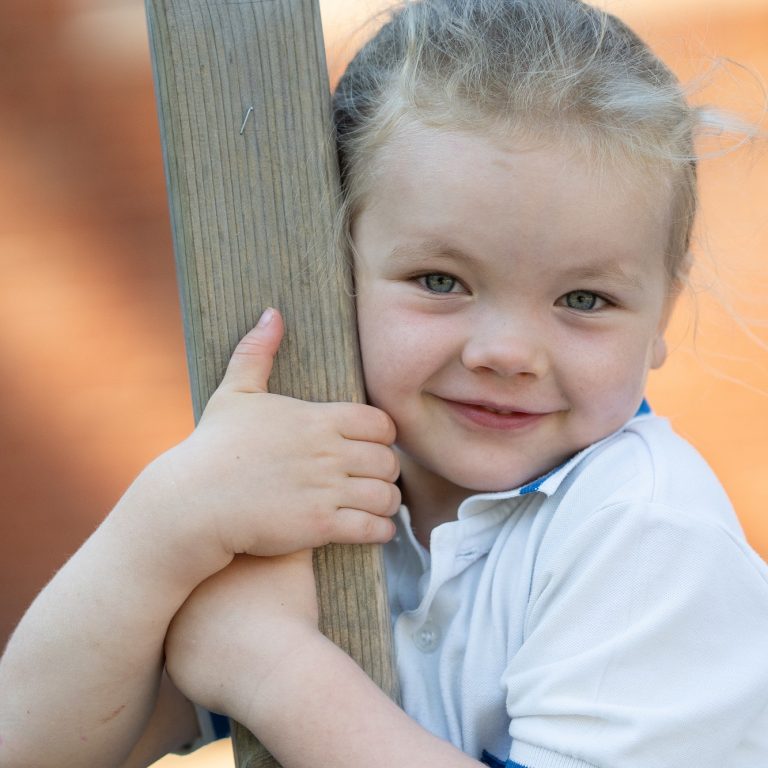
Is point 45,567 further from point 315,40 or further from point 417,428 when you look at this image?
point 315,40

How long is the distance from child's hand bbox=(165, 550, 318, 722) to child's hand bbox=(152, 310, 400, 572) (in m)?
0.03

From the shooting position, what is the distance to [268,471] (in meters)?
1.17

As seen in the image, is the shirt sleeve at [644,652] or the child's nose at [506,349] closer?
the shirt sleeve at [644,652]

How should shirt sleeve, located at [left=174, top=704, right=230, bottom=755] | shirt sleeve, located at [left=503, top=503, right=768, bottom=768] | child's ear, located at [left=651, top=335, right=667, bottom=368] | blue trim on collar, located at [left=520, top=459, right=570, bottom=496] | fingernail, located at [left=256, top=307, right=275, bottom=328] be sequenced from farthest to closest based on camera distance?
1. shirt sleeve, located at [left=174, top=704, right=230, bottom=755]
2. child's ear, located at [left=651, top=335, right=667, bottom=368]
3. blue trim on collar, located at [left=520, top=459, right=570, bottom=496]
4. fingernail, located at [left=256, top=307, right=275, bottom=328]
5. shirt sleeve, located at [left=503, top=503, right=768, bottom=768]

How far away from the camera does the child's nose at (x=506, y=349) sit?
1.22 meters

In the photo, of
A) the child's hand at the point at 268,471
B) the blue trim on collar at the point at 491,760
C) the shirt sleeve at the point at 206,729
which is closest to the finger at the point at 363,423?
the child's hand at the point at 268,471

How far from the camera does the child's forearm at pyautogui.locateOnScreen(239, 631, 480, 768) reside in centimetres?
109

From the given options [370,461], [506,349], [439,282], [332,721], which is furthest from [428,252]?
[332,721]

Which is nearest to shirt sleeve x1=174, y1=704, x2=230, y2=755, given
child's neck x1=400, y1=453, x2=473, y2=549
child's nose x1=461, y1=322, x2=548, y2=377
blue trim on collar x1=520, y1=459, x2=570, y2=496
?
child's neck x1=400, y1=453, x2=473, y2=549

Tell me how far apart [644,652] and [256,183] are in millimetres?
628

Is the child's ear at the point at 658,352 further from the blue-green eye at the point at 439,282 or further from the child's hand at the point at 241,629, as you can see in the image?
the child's hand at the point at 241,629

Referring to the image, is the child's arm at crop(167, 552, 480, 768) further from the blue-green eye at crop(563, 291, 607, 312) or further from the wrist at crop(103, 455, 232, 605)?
the blue-green eye at crop(563, 291, 607, 312)

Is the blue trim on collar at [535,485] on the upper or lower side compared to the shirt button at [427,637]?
upper

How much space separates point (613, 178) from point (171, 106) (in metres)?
0.49
